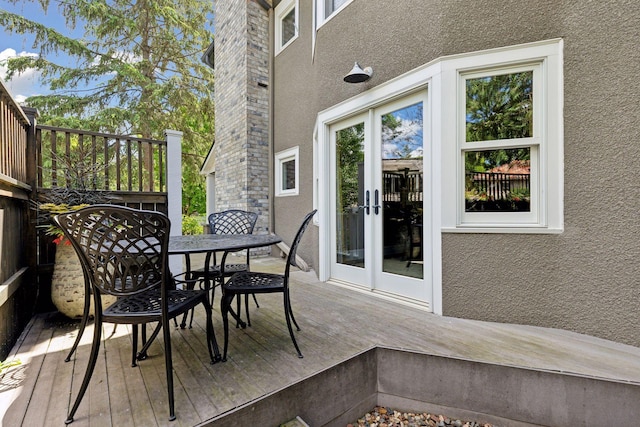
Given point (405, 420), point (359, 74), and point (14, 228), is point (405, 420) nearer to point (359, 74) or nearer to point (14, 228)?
point (359, 74)

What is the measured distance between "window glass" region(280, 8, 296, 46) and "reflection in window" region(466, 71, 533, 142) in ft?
14.9

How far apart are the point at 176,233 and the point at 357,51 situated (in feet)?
10.4

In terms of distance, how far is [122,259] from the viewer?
66.7 inches

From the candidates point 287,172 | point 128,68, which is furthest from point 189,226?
point 287,172

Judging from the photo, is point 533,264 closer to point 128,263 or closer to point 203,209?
point 128,263

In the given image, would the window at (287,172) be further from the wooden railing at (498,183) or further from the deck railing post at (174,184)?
the wooden railing at (498,183)

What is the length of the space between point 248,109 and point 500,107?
4957 mm

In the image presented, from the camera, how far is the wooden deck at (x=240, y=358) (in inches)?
65.7

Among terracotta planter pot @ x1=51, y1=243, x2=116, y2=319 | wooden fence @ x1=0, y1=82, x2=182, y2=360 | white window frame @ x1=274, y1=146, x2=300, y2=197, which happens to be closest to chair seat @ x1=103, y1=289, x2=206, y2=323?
wooden fence @ x1=0, y1=82, x2=182, y2=360

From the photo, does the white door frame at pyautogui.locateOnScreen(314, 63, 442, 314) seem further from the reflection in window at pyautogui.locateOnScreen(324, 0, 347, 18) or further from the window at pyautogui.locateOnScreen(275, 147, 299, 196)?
the window at pyautogui.locateOnScreen(275, 147, 299, 196)

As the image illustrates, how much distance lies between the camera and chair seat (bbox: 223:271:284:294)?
2270 mm

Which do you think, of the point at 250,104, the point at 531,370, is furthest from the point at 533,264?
the point at 250,104

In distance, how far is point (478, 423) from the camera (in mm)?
2084

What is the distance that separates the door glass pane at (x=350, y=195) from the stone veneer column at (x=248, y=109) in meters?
2.74
